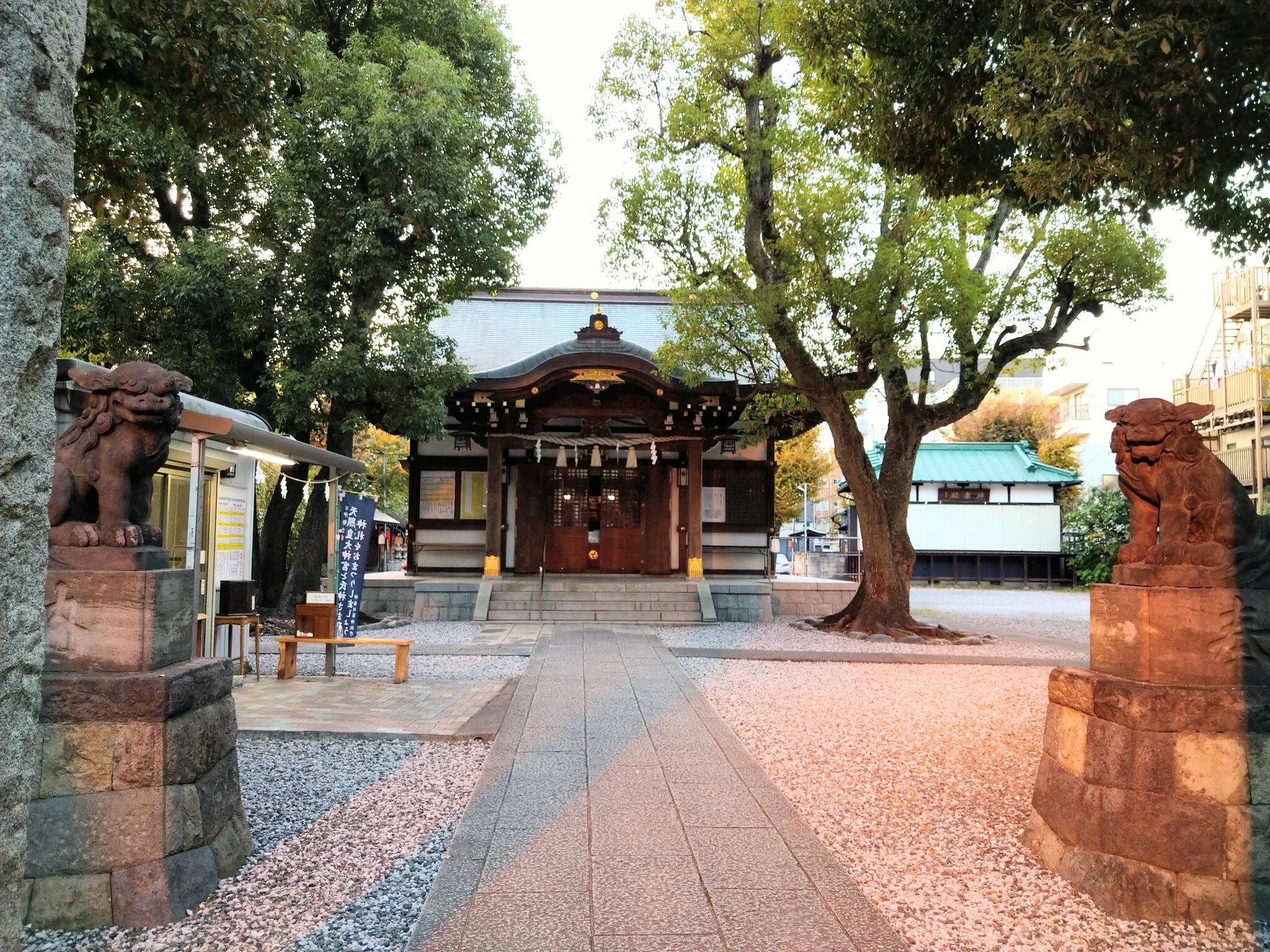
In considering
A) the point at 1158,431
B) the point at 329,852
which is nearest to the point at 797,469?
the point at 1158,431

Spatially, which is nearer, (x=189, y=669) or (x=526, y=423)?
(x=189, y=669)

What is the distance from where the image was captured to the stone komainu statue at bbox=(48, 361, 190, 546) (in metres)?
3.13

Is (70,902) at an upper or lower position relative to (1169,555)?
lower

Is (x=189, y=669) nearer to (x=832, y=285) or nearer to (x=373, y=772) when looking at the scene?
(x=373, y=772)

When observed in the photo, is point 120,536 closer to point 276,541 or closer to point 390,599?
point 276,541

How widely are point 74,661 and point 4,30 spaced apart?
2544 millimetres

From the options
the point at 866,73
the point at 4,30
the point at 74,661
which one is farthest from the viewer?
the point at 866,73

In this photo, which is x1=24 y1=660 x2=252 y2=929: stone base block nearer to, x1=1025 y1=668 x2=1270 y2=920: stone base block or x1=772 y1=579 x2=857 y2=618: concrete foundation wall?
x1=1025 y1=668 x2=1270 y2=920: stone base block

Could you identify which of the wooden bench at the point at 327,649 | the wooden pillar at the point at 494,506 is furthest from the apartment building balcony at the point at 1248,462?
the wooden bench at the point at 327,649

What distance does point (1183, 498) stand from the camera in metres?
3.37

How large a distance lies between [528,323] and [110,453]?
55.1ft

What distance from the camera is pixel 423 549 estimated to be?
15.6 m

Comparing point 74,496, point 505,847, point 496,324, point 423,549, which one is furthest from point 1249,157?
point 496,324

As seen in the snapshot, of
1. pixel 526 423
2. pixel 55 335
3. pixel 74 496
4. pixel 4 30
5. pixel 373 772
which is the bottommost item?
pixel 373 772
